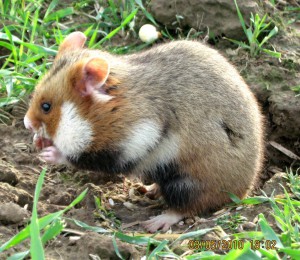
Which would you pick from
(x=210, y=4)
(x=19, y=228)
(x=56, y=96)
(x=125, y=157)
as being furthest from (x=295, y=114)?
(x=19, y=228)

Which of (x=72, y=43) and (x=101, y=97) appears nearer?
(x=101, y=97)

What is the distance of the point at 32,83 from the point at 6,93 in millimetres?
262

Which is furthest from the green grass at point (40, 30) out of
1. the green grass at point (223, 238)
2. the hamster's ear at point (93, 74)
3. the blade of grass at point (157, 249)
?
the blade of grass at point (157, 249)

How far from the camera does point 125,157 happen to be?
4613 millimetres

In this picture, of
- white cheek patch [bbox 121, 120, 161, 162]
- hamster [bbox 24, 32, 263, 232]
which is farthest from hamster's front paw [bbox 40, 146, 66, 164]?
white cheek patch [bbox 121, 120, 161, 162]

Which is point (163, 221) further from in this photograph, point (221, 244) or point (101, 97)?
point (101, 97)

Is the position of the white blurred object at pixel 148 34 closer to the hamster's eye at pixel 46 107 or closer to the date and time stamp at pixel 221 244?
the hamster's eye at pixel 46 107

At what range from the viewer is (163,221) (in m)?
4.67

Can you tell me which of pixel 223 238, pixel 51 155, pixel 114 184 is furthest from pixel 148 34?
pixel 223 238

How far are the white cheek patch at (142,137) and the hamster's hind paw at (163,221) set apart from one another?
0.50 metres

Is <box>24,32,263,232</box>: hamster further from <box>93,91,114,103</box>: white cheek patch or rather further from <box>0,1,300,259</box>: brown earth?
<box>0,1,300,259</box>: brown earth

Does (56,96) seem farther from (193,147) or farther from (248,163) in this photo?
(248,163)

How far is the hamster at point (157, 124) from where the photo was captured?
4.56 m

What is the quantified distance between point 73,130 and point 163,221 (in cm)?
87
